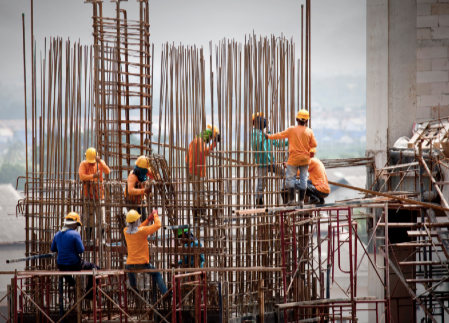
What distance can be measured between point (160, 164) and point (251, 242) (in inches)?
87.2

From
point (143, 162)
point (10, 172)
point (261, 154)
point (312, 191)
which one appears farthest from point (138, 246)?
point (10, 172)

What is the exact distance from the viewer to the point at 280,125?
10945mm

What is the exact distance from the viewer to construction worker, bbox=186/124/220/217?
34.4 ft

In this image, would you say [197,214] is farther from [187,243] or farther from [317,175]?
[317,175]

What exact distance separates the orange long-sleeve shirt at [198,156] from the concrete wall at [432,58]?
8002 millimetres

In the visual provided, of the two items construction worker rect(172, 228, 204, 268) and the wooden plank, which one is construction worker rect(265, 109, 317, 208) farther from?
the wooden plank

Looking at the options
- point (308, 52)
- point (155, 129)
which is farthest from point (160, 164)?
point (155, 129)

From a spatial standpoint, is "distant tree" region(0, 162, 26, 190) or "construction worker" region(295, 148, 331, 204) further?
"distant tree" region(0, 162, 26, 190)

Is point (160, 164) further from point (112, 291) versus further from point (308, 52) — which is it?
point (308, 52)

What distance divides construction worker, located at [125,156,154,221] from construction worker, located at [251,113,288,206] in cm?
199

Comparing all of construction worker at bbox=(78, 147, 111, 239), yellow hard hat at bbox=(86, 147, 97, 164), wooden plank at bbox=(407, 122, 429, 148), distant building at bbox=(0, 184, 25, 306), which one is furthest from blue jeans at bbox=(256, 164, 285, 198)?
distant building at bbox=(0, 184, 25, 306)

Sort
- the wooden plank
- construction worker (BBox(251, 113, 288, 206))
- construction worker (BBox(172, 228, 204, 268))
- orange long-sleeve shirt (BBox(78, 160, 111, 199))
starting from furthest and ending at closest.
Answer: the wooden plank → orange long-sleeve shirt (BBox(78, 160, 111, 199)) → construction worker (BBox(251, 113, 288, 206)) → construction worker (BBox(172, 228, 204, 268))

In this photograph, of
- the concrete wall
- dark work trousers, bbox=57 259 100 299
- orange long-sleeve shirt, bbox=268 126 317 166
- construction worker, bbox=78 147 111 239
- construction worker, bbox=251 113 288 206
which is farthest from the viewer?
the concrete wall

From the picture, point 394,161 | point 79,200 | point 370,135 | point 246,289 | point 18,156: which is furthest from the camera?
point 18,156
